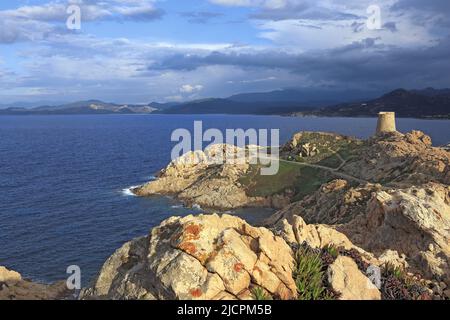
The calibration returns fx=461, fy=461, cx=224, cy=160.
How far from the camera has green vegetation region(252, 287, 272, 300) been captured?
1742 cm

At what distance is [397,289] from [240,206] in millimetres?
71820

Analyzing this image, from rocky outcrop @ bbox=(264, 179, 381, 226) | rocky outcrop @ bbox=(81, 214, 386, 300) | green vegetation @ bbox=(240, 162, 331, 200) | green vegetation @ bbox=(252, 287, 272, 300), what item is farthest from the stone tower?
green vegetation @ bbox=(252, 287, 272, 300)

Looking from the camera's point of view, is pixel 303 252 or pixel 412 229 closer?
pixel 303 252

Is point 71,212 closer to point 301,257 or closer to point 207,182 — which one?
point 207,182

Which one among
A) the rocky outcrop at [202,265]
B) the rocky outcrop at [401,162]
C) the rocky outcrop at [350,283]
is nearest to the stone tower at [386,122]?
the rocky outcrop at [401,162]

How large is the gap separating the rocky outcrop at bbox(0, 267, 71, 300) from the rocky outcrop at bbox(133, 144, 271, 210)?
60.5 metres

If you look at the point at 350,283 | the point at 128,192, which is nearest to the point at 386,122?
the point at 128,192

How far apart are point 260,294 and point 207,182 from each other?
82.4m

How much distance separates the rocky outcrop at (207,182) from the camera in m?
93.9

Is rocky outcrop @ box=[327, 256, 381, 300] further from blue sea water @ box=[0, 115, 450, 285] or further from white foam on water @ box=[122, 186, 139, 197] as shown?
white foam on water @ box=[122, 186, 139, 197]

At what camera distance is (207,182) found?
3927 inches

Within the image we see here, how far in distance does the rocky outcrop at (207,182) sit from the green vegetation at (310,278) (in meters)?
71.2

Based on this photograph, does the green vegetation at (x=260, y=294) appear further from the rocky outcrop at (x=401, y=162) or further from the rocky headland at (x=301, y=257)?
the rocky outcrop at (x=401, y=162)
